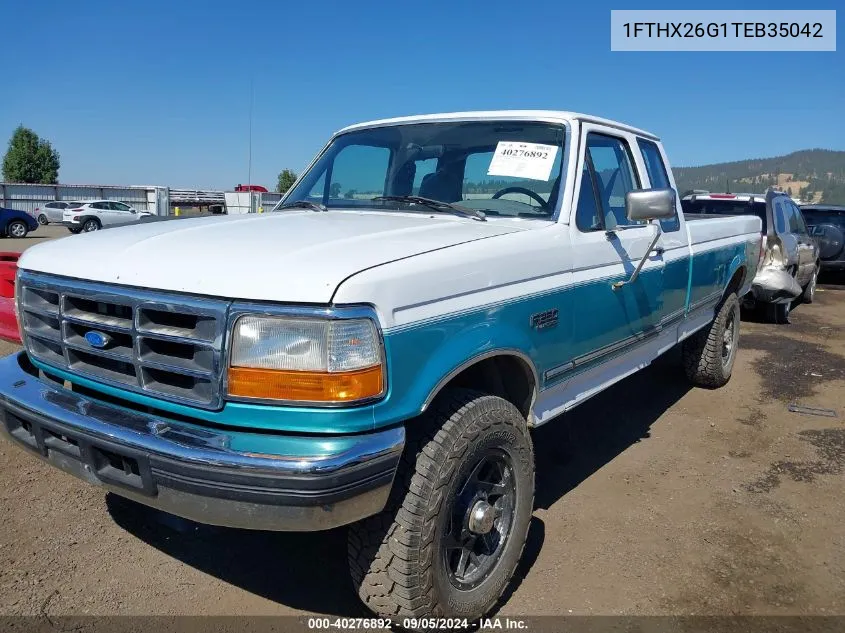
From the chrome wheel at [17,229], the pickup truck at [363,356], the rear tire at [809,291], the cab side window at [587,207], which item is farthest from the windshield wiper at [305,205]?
the chrome wheel at [17,229]

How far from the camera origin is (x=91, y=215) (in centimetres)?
2861

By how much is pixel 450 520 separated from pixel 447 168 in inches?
77.4

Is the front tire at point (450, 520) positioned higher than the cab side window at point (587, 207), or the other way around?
the cab side window at point (587, 207)

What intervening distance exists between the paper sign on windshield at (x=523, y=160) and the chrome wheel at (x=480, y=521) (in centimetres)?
146

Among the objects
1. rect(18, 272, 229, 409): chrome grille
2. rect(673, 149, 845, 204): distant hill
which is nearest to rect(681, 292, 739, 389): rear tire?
→ rect(18, 272, 229, 409): chrome grille

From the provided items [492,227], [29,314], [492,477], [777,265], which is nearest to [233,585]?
[492,477]

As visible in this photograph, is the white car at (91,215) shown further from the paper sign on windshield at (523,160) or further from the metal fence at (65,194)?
the paper sign on windshield at (523,160)

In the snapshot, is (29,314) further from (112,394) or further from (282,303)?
(282,303)

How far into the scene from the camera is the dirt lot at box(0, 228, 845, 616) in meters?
2.79

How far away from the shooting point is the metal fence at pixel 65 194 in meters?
33.2

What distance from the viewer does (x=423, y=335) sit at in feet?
7.43

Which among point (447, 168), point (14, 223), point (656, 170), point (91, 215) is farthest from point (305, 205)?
point (91, 215)

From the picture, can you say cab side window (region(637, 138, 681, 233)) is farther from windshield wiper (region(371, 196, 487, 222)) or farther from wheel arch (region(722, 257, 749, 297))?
windshield wiper (region(371, 196, 487, 222))

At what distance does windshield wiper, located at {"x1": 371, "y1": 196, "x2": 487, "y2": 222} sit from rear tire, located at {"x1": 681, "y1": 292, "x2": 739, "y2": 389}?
3.42 m
